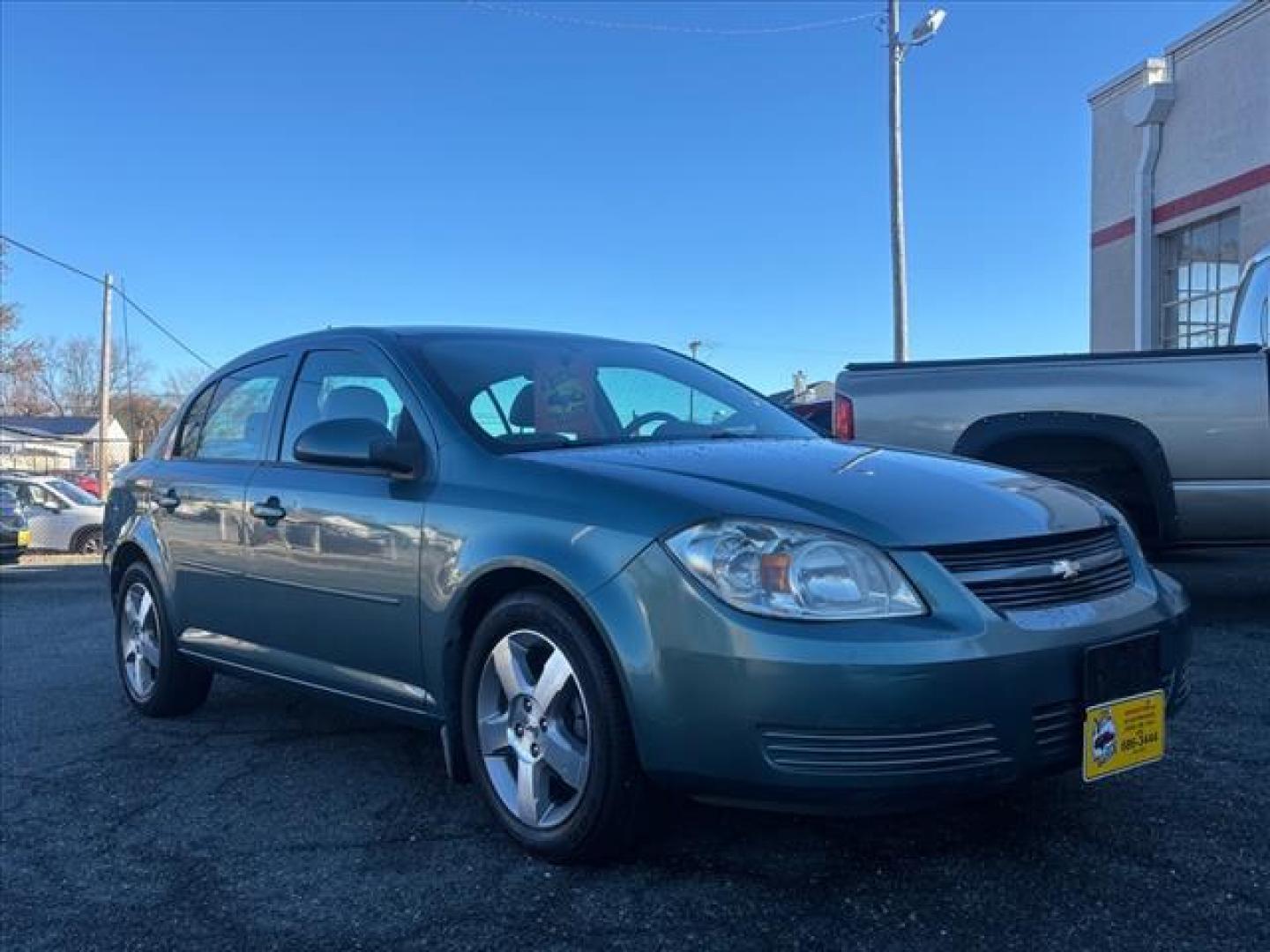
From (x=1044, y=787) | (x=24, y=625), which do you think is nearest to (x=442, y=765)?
(x=1044, y=787)

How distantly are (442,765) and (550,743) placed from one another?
125 centimetres

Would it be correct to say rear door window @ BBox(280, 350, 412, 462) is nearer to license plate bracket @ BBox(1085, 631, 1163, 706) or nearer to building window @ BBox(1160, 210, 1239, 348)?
license plate bracket @ BBox(1085, 631, 1163, 706)

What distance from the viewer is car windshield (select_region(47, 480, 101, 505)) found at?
693 inches

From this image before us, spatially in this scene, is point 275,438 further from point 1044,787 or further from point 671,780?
point 1044,787

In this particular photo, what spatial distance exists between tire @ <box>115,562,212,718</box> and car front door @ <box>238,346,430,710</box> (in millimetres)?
958

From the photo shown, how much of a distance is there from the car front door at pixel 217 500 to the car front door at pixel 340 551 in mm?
138

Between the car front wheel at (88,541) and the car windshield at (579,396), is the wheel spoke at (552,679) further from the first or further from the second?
the car front wheel at (88,541)

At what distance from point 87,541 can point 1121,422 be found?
15.8m

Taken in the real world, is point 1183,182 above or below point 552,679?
above

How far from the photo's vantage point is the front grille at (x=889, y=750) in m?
2.54

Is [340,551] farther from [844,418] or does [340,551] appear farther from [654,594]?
[844,418]

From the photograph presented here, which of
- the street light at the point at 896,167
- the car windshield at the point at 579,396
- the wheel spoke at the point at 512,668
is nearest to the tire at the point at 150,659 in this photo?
the car windshield at the point at 579,396

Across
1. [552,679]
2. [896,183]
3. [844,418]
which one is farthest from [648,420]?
[896,183]

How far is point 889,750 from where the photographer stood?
2.54 meters
